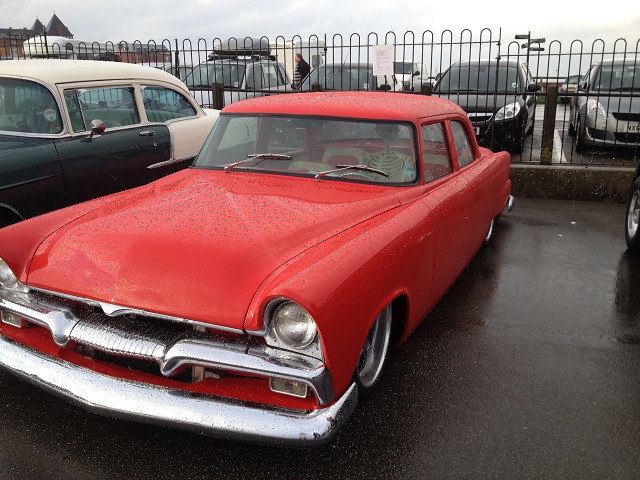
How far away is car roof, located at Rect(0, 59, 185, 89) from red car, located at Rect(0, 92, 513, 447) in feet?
6.96

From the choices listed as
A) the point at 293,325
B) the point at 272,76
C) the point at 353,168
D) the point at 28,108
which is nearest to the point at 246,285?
the point at 293,325

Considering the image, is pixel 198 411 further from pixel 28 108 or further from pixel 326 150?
pixel 28 108

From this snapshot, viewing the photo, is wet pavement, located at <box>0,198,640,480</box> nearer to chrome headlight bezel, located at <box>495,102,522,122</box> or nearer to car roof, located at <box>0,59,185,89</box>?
car roof, located at <box>0,59,185,89</box>

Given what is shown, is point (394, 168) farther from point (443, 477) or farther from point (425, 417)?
point (443, 477)

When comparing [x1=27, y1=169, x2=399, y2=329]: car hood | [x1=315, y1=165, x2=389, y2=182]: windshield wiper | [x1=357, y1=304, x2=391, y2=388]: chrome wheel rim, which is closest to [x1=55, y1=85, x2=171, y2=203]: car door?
[x1=27, y1=169, x2=399, y2=329]: car hood

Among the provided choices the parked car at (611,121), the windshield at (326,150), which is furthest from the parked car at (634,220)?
the windshield at (326,150)

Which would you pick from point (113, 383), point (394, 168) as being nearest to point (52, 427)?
point (113, 383)

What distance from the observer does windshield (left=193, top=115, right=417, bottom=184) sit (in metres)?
3.57

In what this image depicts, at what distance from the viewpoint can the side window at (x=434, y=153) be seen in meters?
3.73

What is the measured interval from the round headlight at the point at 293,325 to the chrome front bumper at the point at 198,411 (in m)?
0.26

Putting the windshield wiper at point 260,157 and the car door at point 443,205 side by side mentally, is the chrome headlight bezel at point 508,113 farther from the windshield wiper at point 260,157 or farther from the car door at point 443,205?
the windshield wiper at point 260,157

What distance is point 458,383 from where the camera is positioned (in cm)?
324

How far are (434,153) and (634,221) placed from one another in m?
2.75

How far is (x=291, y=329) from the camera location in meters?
2.32
